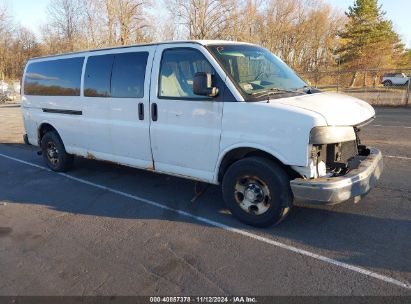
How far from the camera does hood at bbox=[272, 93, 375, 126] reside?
3.82 metres

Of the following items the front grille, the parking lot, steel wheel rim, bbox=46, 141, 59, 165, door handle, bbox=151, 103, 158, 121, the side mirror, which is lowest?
the parking lot

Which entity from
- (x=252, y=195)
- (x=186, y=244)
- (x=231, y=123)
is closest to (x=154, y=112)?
(x=231, y=123)

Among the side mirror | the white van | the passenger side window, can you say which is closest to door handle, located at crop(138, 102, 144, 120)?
the white van

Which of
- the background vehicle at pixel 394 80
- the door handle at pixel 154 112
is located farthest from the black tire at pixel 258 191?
the background vehicle at pixel 394 80

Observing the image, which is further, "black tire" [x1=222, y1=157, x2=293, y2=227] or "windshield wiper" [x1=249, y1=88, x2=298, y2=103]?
"windshield wiper" [x1=249, y1=88, x2=298, y2=103]

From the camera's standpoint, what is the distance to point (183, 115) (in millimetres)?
4656

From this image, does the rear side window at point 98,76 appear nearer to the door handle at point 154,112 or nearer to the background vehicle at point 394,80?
the door handle at point 154,112

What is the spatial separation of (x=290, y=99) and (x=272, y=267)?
186 centimetres

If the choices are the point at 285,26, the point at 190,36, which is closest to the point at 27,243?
the point at 190,36

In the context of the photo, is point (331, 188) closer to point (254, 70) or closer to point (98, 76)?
point (254, 70)

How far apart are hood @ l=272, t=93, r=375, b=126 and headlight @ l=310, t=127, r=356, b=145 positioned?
63 mm

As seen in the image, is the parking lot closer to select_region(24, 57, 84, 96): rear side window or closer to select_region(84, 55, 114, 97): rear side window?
select_region(84, 55, 114, 97): rear side window

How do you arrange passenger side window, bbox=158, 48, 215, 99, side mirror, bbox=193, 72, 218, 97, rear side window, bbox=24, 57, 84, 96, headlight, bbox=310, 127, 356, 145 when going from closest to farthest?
headlight, bbox=310, 127, 356, 145
side mirror, bbox=193, 72, 218, 97
passenger side window, bbox=158, 48, 215, 99
rear side window, bbox=24, 57, 84, 96

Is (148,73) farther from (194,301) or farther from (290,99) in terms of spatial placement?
(194,301)
